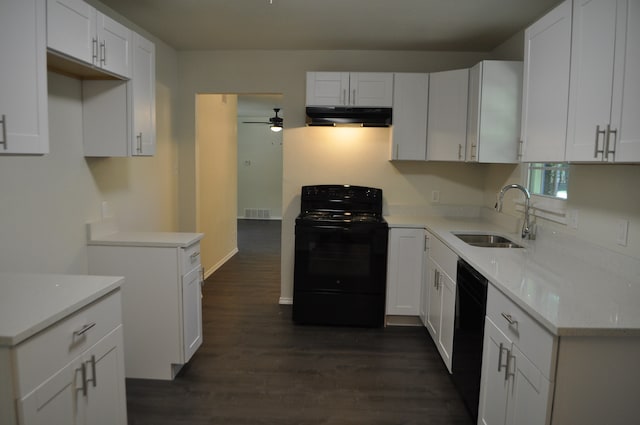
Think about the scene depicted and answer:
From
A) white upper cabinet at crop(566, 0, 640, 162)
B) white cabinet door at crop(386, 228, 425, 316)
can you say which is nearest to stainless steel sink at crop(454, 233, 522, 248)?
white cabinet door at crop(386, 228, 425, 316)

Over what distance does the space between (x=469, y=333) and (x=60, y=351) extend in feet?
6.25

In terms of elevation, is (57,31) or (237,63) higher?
(237,63)

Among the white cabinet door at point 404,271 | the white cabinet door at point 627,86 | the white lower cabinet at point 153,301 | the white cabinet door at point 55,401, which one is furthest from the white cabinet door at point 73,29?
the white cabinet door at point 404,271

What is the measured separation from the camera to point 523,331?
168 centimetres

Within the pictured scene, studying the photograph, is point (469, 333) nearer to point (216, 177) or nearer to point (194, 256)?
point (194, 256)

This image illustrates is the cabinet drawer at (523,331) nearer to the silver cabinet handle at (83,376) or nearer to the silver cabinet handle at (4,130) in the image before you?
the silver cabinet handle at (83,376)

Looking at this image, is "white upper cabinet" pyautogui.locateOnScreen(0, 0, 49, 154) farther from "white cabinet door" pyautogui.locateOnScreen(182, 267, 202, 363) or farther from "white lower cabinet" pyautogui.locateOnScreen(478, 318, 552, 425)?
"white lower cabinet" pyautogui.locateOnScreen(478, 318, 552, 425)

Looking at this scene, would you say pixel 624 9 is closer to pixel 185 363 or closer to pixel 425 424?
pixel 425 424

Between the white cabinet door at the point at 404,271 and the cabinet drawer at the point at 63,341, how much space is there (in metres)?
2.32

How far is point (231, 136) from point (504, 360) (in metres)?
4.89

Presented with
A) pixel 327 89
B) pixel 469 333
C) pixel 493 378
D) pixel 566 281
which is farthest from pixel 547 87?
pixel 327 89

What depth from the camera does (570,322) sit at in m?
1.43

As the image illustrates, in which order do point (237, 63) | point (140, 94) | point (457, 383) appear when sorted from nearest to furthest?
point (457, 383), point (140, 94), point (237, 63)

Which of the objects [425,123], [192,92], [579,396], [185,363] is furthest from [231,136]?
[579,396]
